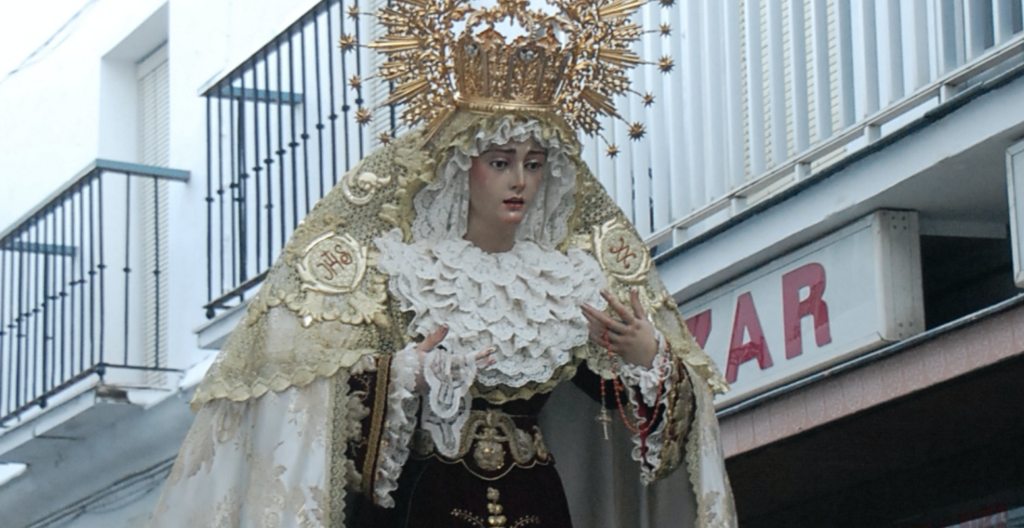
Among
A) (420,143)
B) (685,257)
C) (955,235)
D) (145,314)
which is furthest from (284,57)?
(420,143)

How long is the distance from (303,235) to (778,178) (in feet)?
6.94

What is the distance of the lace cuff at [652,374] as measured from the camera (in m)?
5.07

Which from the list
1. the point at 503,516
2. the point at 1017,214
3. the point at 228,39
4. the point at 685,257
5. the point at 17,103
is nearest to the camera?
the point at 503,516

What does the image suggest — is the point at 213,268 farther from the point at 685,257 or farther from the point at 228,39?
the point at 685,257

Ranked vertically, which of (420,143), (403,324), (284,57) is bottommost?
(403,324)

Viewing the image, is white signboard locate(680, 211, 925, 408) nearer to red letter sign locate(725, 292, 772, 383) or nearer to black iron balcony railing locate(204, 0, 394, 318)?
red letter sign locate(725, 292, 772, 383)

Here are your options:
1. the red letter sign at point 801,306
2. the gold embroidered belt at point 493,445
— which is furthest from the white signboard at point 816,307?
the gold embroidered belt at point 493,445

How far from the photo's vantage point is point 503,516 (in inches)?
198

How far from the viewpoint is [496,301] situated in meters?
5.16

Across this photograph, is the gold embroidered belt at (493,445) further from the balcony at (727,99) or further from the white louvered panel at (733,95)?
the white louvered panel at (733,95)

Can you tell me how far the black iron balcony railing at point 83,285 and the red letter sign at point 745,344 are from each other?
3929 millimetres

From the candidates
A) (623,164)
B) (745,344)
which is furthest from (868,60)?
(623,164)

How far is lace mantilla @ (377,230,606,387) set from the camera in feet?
16.7

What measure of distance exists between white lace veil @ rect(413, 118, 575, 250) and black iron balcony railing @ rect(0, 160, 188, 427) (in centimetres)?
504
